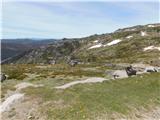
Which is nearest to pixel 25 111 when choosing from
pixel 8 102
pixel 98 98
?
pixel 8 102

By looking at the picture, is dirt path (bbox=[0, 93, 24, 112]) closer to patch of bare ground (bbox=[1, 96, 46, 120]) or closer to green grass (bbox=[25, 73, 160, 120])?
patch of bare ground (bbox=[1, 96, 46, 120])

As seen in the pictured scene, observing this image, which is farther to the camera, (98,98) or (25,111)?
(98,98)

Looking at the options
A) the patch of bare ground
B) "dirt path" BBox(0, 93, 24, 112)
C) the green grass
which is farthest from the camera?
"dirt path" BBox(0, 93, 24, 112)

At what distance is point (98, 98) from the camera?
39.9m

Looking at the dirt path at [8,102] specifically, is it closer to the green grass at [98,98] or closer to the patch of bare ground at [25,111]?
the patch of bare ground at [25,111]

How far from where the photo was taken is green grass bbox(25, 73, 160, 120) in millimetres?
35884

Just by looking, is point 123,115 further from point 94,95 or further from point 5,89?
point 5,89

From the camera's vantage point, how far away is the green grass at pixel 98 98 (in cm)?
3588

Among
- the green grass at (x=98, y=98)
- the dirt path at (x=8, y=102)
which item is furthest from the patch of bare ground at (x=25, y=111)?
the green grass at (x=98, y=98)

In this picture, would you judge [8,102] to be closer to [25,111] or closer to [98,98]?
[25,111]

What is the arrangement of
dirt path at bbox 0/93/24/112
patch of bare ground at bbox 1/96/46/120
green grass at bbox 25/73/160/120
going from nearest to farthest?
green grass at bbox 25/73/160/120, patch of bare ground at bbox 1/96/46/120, dirt path at bbox 0/93/24/112

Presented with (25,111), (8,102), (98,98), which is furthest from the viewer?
(8,102)

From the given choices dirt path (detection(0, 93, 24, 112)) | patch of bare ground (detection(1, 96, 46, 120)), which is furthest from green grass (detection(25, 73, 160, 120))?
dirt path (detection(0, 93, 24, 112))

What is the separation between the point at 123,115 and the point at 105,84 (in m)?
12.4
